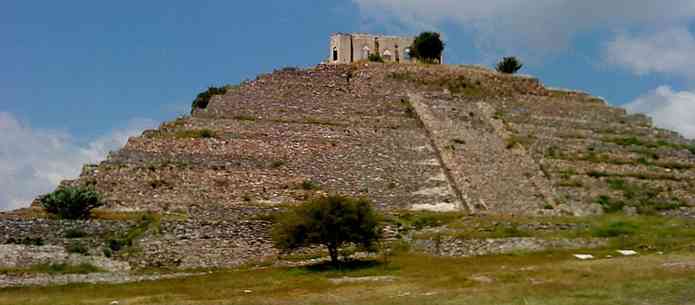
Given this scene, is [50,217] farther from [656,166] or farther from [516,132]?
[656,166]

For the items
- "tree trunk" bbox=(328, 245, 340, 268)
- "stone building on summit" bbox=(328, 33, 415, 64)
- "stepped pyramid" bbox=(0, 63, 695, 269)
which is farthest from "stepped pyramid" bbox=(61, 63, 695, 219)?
"stone building on summit" bbox=(328, 33, 415, 64)

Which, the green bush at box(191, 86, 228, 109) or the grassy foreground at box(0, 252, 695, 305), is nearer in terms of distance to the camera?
the grassy foreground at box(0, 252, 695, 305)

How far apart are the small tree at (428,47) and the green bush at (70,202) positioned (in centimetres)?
4743

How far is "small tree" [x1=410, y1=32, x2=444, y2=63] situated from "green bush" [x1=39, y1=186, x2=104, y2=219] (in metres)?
47.4

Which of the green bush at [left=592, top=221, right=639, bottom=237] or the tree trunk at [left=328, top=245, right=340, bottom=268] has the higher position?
the green bush at [left=592, top=221, right=639, bottom=237]

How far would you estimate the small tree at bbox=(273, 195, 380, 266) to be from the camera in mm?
35250

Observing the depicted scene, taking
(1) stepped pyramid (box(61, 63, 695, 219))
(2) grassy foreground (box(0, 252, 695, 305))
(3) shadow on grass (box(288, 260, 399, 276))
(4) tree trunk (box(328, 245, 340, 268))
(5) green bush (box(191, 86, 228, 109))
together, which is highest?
(5) green bush (box(191, 86, 228, 109))

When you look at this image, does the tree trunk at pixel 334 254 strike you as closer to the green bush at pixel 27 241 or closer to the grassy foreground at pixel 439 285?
the grassy foreground at pixel 439 285

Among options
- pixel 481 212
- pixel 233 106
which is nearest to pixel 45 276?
pixel 481 212

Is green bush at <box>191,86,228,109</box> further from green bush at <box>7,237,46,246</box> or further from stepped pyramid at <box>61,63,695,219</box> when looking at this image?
green bush at <box>7,237,46,246</box>

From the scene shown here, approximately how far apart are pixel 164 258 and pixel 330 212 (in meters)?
8.22

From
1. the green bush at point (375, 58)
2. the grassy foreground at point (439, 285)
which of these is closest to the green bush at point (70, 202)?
the grassy foreground at point (439, 285)

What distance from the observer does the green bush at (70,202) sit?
4081 cm

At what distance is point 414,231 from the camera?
4212 centimetres
